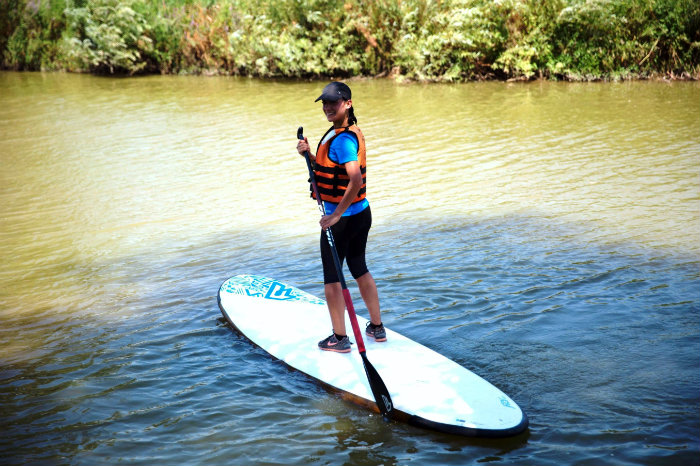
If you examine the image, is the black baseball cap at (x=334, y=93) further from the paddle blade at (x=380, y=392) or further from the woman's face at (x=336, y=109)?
the paddle blade at (x=380, y=392)

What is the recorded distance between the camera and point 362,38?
2006 cm

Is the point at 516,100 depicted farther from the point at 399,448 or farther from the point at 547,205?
the point at 399,448

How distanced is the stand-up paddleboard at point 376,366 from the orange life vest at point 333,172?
117 cm

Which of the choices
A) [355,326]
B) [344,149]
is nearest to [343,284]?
[355,326]

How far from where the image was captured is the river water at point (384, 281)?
4031mm

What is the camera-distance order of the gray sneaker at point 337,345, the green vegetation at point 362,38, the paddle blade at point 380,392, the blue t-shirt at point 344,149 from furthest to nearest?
the green vegetation at point 362,38 < the gray sneaker at point 337,345 < the blue t-shirt at point 344,149 < the paddle blade at point 380,392

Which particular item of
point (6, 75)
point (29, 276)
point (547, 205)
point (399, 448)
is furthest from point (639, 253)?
point (6, 75)

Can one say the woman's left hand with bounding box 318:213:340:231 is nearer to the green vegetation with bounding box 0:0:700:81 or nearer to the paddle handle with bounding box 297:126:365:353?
the paddle handle with bounding box 297:126:365:353

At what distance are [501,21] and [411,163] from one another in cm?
860

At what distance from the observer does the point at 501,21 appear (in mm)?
17578

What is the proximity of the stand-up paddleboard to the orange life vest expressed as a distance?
117 cm

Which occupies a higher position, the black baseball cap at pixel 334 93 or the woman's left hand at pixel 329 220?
the black baseball cap at pixel 334 93

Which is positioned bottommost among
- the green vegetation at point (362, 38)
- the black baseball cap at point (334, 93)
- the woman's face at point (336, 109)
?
the woman's face at point (336, 109)

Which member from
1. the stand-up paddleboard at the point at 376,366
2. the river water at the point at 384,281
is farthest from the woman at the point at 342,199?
the river water at the point at 384,281
